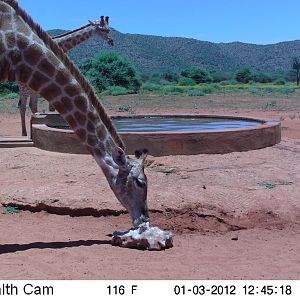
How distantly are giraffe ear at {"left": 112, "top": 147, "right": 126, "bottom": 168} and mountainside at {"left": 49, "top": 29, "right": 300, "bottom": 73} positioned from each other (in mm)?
86294

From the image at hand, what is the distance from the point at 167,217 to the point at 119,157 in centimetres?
179

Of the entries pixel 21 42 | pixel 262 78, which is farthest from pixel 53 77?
pixel 262 78

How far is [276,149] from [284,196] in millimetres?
2689

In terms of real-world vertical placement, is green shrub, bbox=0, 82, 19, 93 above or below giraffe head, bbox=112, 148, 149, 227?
above

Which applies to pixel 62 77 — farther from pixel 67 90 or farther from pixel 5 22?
pixel 5 22

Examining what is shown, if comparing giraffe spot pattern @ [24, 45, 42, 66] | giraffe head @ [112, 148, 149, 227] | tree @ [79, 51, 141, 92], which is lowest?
giraffe head @ [112, 148, 149, 227]

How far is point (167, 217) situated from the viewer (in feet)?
25.0

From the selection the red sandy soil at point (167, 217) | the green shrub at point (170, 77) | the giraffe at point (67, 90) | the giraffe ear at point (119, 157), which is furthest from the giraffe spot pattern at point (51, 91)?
the green shrub at point (170, 77)

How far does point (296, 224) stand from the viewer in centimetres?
732

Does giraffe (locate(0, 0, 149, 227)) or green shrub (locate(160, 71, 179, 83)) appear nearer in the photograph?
giraffe (locate(0, 0, 149, 227))

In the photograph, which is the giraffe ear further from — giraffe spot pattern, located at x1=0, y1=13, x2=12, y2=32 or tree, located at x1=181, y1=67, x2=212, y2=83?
tree, located at x1=181, y1=67, x2=212, y2=83

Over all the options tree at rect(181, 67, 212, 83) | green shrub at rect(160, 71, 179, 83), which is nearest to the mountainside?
green shrub at rect(160, 71, 179, 83)

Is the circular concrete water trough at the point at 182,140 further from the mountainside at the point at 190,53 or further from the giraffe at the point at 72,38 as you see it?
the mountainside at the point at 190,53

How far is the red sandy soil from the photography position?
5.46 metres
